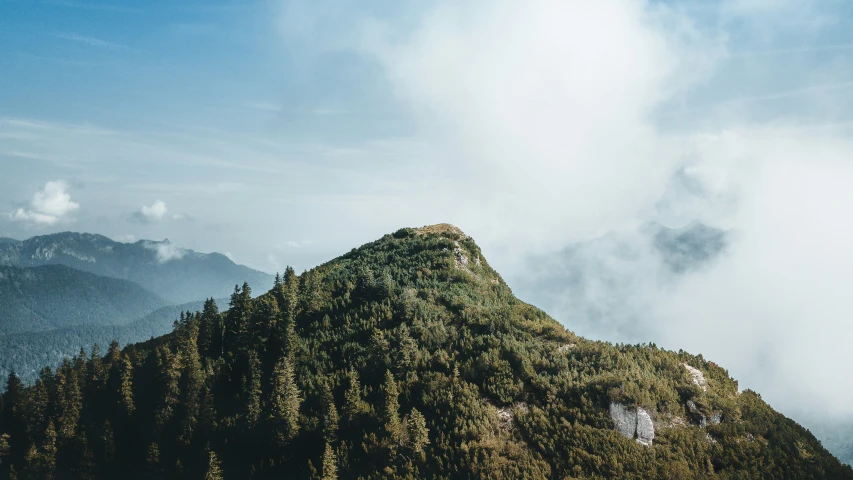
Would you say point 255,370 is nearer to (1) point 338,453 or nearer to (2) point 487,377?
(1) point 338,453

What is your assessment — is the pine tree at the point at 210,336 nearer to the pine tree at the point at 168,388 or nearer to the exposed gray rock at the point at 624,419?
the pine tree at the point at 168,388

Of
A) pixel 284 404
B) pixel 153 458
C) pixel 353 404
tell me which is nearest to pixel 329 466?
pixel 353 404

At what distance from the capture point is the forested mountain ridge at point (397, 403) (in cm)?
4862

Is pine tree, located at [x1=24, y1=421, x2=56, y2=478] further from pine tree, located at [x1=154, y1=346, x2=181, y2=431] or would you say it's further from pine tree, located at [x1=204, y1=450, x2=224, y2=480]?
pine tree, located at [x1=204, y1=450, x2=224, y2=480]

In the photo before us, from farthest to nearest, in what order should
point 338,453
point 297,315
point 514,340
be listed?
point 297,315 → point 514,340 → point 338,453

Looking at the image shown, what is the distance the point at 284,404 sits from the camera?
60844mm

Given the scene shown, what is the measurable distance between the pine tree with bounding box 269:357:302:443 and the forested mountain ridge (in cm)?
27

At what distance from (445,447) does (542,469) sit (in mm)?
10643

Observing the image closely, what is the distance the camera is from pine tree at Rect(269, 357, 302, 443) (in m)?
59.9

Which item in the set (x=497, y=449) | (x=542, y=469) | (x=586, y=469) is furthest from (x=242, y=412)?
(x=586, y=469)

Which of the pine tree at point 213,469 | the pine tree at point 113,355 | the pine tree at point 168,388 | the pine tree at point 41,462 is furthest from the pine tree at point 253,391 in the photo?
the pine tree at point 113,355

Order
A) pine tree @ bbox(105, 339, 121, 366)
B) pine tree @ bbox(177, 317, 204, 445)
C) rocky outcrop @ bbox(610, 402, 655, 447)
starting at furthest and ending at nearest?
pine tree @ bbox(105, 339, 121, 366) → pine tree @ bbox(177, 317, 204, 445) → rocky outcrop @ bbox(610, 402, 655, 447)

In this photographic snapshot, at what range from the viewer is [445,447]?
165 feet

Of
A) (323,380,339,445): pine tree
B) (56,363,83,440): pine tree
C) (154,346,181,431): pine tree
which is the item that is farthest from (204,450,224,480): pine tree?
(56,363,83,440): pine tree
